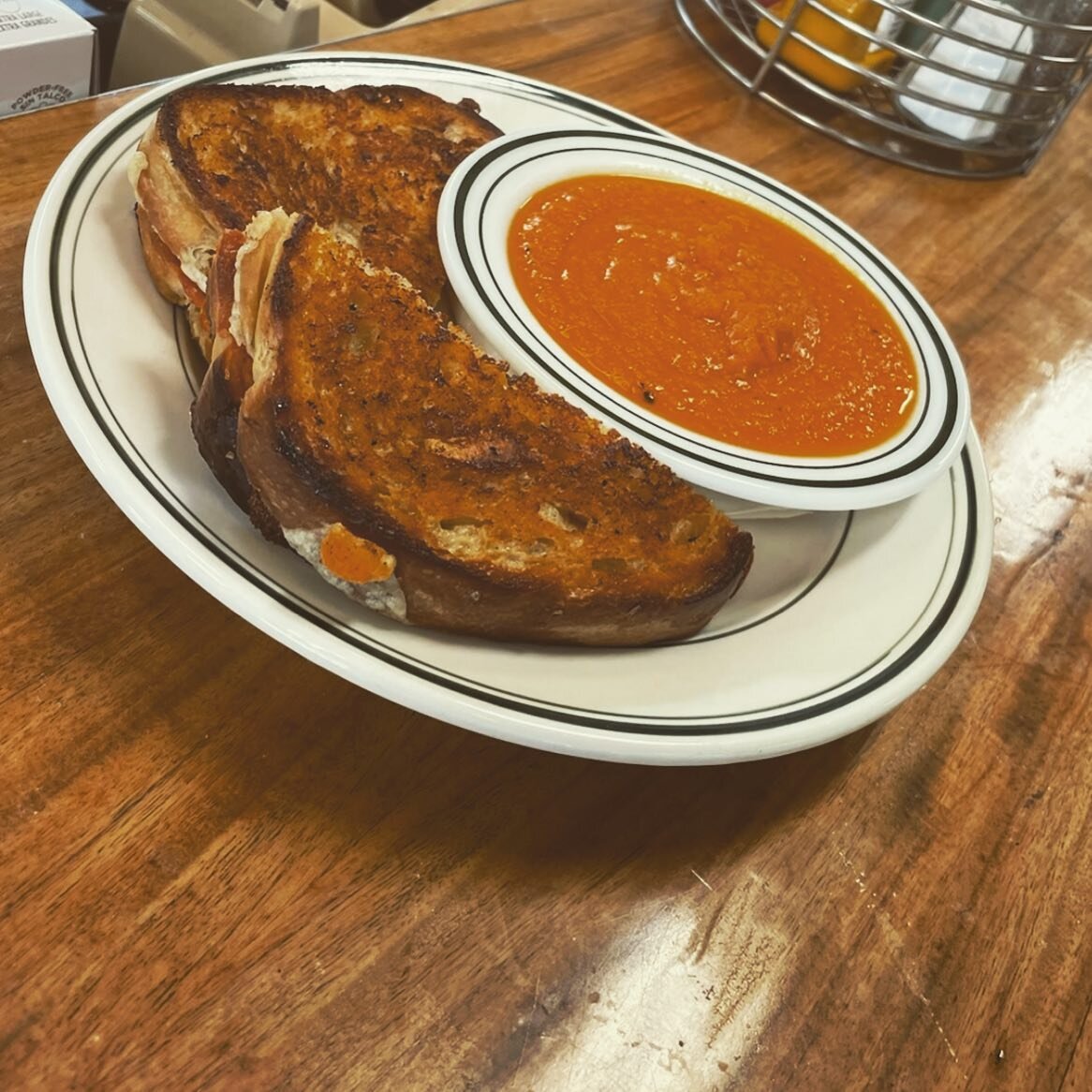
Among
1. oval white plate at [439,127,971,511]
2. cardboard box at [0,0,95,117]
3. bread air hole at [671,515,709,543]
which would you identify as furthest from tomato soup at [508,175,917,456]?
cardboard box at [0,0,95,117]

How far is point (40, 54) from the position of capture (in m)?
1.95

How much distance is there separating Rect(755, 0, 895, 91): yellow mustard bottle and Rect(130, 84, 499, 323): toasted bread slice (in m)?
1.30

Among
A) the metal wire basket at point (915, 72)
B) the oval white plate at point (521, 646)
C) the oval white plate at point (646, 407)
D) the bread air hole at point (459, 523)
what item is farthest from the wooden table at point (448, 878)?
the metal wire basket at point (915, 72)

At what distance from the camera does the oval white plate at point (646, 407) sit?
4.44ft

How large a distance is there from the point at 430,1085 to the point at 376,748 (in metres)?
0.35

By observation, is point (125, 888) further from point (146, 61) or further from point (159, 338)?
point (146, 61)

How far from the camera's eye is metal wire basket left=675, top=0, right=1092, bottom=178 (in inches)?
101

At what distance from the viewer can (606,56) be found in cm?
262

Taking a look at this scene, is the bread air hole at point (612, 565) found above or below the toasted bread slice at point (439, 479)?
below

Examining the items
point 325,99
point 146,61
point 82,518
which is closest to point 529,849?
point 82,518

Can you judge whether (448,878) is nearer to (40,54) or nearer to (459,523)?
(459,523)

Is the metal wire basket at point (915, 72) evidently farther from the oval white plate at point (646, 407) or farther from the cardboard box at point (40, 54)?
the cardboard box at point (40, 54)

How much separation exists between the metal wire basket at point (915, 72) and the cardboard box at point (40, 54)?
165cm

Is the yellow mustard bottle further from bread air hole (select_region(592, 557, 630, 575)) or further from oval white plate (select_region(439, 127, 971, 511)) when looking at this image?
bread air hole (select_region(592, 557, 630, 575))
